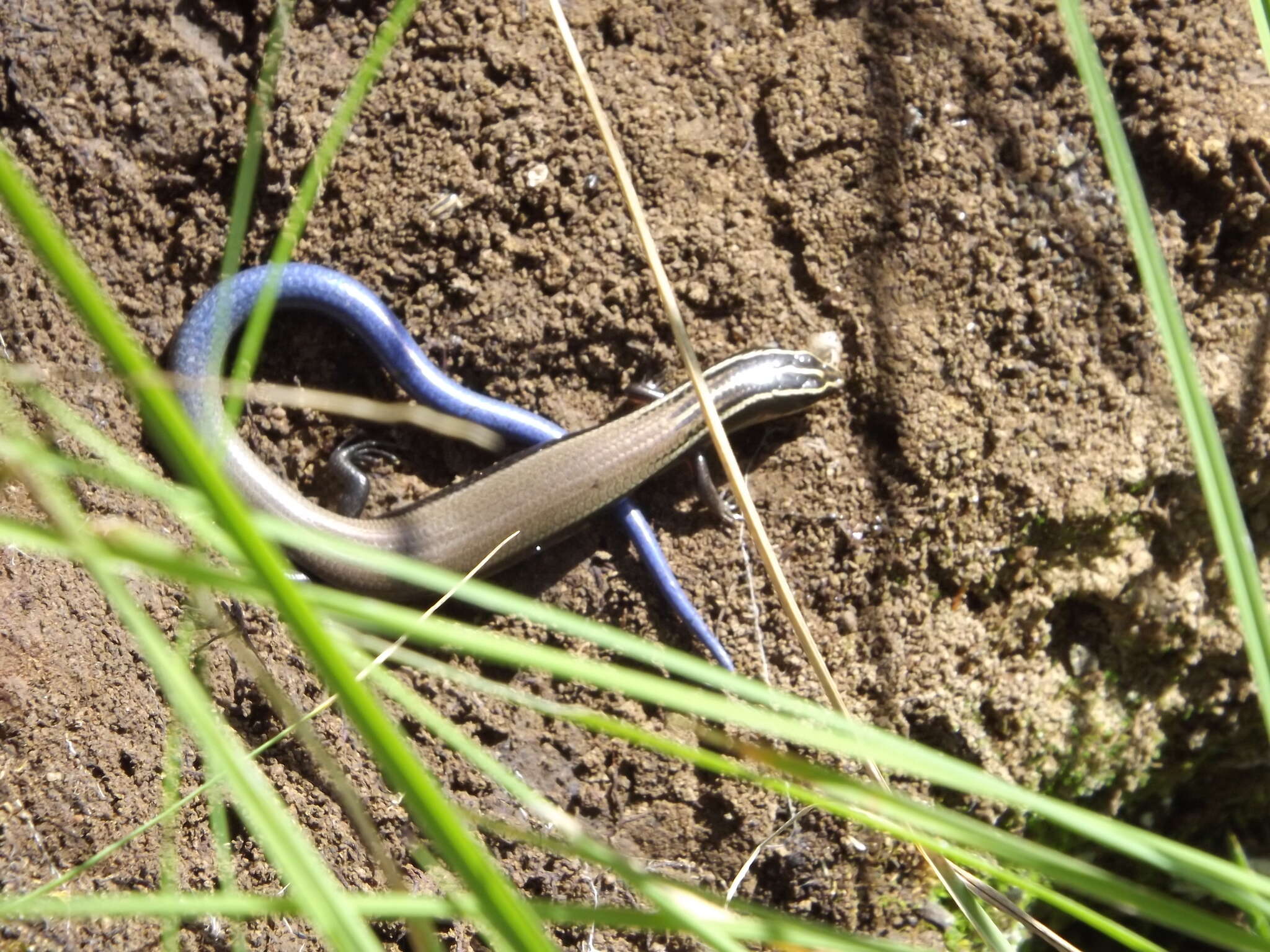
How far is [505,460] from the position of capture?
3234 millimetres

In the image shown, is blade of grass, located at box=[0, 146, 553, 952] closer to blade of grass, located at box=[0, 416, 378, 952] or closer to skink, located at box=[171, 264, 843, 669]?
blade of grass, located at box=[0, 416, 378, 952]

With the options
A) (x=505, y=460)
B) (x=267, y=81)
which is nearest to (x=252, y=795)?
(x=505, y=460)

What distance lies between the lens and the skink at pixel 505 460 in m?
3.02

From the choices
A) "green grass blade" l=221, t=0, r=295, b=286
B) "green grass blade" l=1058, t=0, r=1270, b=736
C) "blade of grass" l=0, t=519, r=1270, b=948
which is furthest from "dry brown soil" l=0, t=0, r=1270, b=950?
"blade of grass" l=0, t=519, r=1270, b=948

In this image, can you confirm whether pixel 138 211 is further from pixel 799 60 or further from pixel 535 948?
pixel 535 948

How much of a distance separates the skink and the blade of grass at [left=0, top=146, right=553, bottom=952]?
2.10 m

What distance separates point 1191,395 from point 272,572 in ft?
3.96

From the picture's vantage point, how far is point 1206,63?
309 centimetres

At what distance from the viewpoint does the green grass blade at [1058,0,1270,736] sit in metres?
1.38

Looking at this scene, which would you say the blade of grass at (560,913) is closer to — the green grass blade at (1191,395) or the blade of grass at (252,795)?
the blade of grass at (252,795)

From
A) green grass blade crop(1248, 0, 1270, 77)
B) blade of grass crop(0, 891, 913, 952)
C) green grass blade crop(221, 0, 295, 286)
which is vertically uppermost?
green grass blade crop(221, 0, 295, 286)

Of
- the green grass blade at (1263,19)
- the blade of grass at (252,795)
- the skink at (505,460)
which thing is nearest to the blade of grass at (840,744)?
the blade of grass at (252,795)

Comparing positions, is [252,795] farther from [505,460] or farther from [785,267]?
[785,267]

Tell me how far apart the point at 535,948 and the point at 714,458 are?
2.50 metres
